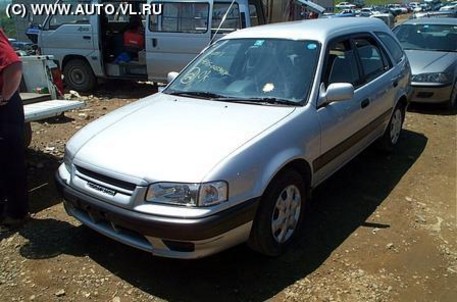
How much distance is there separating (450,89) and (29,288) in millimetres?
7288

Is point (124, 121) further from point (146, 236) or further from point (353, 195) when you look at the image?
point (353, 195)

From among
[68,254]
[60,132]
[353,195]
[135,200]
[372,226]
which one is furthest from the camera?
[60,132]

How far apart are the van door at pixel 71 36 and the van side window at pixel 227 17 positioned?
8.24 ft

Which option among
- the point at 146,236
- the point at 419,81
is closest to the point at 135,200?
the point at 146,236

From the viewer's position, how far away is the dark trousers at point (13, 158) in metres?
3.58

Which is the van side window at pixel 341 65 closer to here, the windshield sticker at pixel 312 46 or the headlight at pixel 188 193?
the windshield sticker at pixel 312 46

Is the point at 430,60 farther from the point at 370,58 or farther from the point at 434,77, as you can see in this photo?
the point at 370,58

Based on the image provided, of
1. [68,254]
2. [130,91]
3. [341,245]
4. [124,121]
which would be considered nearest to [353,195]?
[341,245]

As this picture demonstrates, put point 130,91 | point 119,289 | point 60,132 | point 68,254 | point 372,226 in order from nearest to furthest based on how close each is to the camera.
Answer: point 119,289 < point 68,254 < point 372,226 < point 60,132 < point 130,91

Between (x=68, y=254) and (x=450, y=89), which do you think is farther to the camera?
(x=450, y=89)

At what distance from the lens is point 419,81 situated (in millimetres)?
7910

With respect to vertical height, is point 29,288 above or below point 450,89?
below

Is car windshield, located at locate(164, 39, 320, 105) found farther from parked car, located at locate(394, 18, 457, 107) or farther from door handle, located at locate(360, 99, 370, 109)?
parked car, located at locate(394, 18, 457, 107)

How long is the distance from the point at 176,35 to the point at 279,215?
19.5 feet
